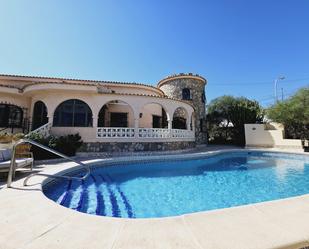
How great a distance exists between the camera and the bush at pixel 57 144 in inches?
424

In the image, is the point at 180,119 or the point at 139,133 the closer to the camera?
the point at 139,133

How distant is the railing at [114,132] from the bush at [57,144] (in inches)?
66.0

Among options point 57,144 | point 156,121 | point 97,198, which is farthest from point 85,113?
point 97,198

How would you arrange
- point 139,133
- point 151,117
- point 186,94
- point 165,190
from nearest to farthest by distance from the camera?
point 165,190, point 139,133, point 151,117, point 186,94

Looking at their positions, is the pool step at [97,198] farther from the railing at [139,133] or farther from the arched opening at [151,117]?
the arched opening at [151,117]

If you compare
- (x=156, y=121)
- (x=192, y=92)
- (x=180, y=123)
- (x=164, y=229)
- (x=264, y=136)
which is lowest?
(x=164, y=229)

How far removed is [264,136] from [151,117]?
53.1 feet

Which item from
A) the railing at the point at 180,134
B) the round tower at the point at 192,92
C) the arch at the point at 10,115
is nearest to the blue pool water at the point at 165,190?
the railing at the point at 180,134

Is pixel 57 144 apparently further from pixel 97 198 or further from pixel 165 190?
pixel 165 190

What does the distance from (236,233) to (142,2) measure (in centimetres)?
1359

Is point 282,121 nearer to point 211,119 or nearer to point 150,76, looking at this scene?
point 211,119

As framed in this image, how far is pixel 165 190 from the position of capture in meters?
7.45

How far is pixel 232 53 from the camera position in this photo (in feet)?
73.9

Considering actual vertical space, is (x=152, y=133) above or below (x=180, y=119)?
below
